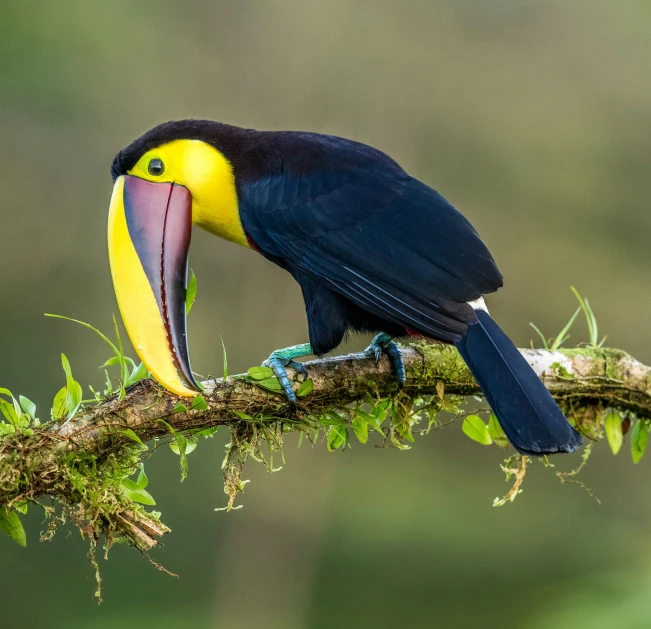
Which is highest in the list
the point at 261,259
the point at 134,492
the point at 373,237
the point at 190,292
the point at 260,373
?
the point at 373,237

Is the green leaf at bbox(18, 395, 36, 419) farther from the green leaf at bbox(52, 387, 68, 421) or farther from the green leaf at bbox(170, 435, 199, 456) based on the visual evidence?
the green leaf at bbox(170, 435, 199, 456)

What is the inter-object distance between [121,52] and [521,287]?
3.62 meters

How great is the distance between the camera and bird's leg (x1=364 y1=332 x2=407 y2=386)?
2.75 metres

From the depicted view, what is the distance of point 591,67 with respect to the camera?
7.55m

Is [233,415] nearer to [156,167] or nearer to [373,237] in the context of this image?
[373,237]

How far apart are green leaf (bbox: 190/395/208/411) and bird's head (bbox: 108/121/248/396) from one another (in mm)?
25

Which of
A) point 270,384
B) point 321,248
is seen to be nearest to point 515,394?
point 270,384

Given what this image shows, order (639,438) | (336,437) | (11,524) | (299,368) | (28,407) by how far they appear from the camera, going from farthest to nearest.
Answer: (639,438) → (336,437) → (299,368) → (28,407) → (11,524)

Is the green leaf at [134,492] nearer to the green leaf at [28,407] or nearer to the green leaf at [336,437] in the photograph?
the green leaf at [28,407]

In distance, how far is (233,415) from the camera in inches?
96.2

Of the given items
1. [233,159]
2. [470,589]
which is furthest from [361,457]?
[233,159]

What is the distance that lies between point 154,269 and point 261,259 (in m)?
4.26

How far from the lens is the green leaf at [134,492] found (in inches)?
91.0

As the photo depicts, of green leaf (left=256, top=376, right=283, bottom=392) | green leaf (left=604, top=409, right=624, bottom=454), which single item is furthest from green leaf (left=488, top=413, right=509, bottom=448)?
green leaf (left=256, top=376, right=283, bottom=392)
